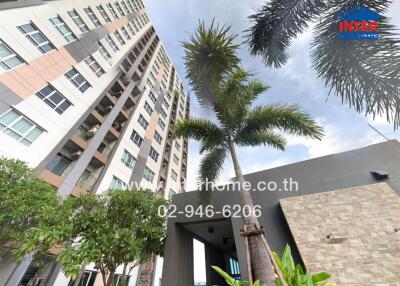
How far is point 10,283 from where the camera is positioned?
10.3 m

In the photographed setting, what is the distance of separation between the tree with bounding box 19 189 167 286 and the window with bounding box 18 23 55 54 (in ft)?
43.6

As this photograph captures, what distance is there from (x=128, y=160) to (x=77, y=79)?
367 inches

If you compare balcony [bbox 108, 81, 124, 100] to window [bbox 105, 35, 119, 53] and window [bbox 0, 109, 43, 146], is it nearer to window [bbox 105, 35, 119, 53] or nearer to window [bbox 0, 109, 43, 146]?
window [bbox 105, 35, 119, 53]

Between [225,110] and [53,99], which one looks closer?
[225,110]

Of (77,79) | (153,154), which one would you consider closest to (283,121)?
(77,79)

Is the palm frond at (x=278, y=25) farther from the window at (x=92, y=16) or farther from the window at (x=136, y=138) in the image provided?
the window at (x=92, y=16)

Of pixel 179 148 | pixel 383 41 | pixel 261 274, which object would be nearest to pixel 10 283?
pixel 261 274

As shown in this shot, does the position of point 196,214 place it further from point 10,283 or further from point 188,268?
point 10,283

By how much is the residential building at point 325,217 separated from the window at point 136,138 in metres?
13.9

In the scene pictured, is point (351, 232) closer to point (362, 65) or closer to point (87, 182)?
point (362, 65)

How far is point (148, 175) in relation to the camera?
75.8ft

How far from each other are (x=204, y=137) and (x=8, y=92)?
1321cm

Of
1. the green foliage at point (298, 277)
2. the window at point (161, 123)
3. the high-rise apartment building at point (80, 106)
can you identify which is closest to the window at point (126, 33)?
the high-rise apartment building at point (80, 106)

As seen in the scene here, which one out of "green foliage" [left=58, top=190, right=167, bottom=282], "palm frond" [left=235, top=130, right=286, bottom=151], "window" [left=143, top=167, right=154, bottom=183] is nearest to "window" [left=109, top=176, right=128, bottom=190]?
"window" [left=143, top=167, right=154, bottom=183]
